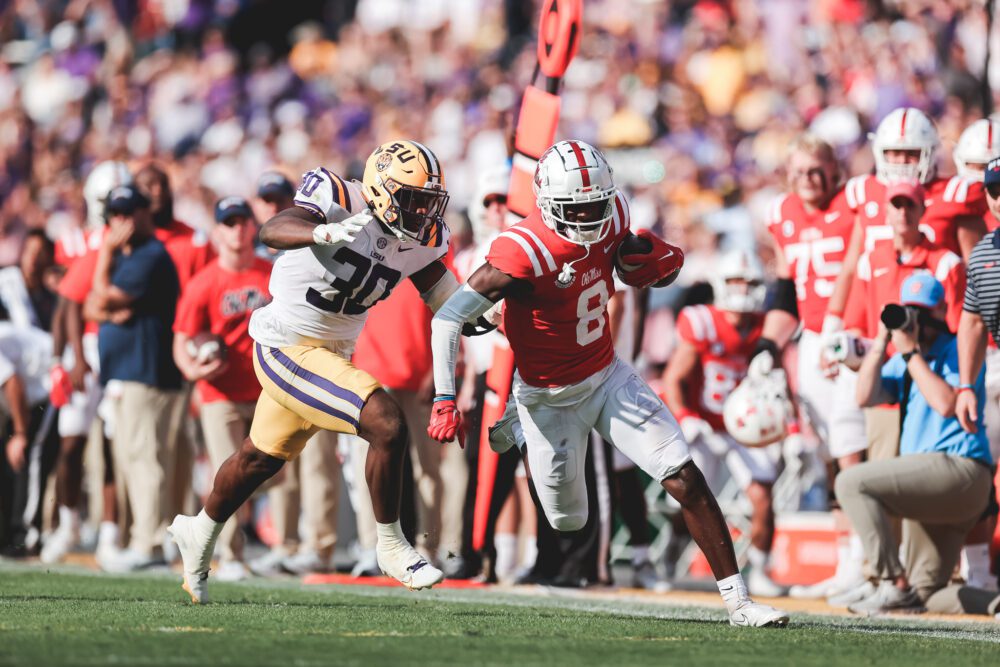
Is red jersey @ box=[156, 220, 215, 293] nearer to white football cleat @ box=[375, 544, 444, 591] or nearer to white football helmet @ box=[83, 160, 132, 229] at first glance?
white football helmet @ box=[83, 160, 132, 229]

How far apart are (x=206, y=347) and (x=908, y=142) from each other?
386cm

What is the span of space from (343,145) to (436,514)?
934 cm

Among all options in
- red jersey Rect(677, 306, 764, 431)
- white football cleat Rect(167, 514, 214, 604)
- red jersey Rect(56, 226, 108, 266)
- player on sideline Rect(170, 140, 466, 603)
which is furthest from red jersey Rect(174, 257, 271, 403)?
red jersey Rect(677, 306, 764, 431)

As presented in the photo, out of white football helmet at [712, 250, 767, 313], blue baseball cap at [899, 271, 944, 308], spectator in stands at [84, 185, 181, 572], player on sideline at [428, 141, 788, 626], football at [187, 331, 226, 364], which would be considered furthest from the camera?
spectator in stands at [84, 185, 181, 572]

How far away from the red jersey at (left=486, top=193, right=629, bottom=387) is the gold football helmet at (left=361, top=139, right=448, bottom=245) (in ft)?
1.56

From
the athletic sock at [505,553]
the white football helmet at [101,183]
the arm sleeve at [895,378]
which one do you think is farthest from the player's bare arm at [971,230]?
the white football helmet at [101,183]

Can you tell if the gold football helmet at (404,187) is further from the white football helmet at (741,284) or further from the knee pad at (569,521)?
the white football helmet at (741,284)

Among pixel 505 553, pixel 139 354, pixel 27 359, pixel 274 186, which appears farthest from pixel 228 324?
pixel 27 359

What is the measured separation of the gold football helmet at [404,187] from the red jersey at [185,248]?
11.3ft

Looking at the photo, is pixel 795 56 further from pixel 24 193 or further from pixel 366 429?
pixel 366 429

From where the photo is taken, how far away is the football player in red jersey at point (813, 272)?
853 cm

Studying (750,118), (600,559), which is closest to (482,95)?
(750,118)

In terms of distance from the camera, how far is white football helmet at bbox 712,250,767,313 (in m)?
9.12

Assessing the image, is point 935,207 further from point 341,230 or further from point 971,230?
point 341,230
